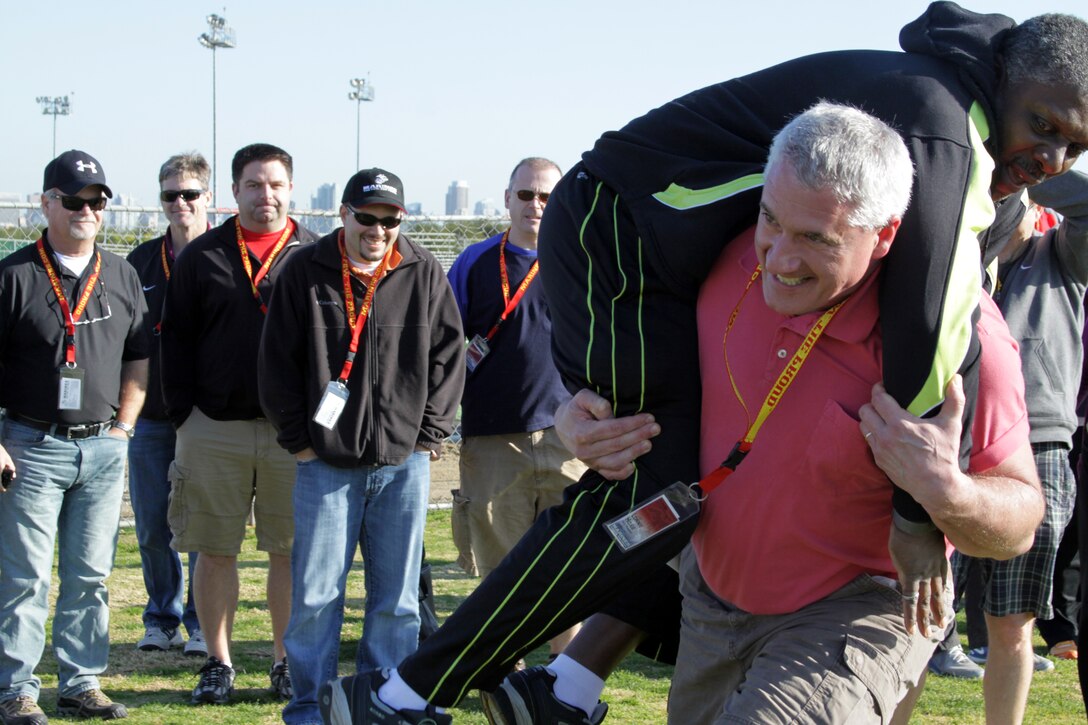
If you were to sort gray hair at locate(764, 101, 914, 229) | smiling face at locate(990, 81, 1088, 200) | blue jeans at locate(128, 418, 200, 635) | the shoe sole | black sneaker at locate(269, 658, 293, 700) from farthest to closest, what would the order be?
blue jeans at locate(128, 418, 200, 635)
black sneaker at locate(269, 658, 293, 700)
the shoe sole
smiling face at locate(990, 81, 1088, 200)
gray hair at locate(764, 101, 914, 229)

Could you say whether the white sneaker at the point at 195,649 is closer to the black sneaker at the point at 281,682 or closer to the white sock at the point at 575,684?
the black sneaker at the point at 281,682

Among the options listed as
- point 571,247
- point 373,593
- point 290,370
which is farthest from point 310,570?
point 571,247

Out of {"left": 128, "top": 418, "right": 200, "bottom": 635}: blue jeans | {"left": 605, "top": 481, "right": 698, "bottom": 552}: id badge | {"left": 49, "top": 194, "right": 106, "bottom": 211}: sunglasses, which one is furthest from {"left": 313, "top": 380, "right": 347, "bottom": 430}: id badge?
{"left": 605, "top": 481, "right": 698, "bottom": 552}: id badge

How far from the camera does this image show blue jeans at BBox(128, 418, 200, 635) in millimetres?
7293

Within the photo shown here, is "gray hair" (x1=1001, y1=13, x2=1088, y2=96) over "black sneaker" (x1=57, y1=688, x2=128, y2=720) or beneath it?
over

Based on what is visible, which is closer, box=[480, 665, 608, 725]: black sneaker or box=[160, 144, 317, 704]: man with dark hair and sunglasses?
box=[480, 665, 608, 725]: black sneaker

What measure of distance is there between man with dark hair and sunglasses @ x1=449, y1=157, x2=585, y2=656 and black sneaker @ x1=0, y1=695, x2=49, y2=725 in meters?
2.13

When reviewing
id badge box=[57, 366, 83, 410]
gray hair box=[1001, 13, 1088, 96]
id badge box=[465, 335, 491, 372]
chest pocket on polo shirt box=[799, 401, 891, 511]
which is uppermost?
gray hair box=[1001, 13, 1088, 96]

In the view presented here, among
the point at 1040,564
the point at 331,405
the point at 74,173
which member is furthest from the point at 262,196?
the point at 1040,564

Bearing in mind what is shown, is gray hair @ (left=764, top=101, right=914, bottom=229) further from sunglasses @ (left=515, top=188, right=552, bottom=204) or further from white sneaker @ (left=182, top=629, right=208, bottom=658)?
white sneaker @ (left=182, top=629, right=208, bottom=658)

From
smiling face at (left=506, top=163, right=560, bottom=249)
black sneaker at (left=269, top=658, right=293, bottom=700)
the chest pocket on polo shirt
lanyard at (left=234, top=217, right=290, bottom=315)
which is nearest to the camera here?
the chest pocket on polo shirt

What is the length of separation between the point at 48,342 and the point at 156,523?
1.68 m

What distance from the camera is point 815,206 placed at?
2885 mm

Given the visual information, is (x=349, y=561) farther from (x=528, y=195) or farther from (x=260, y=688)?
(x=528, y=195)
